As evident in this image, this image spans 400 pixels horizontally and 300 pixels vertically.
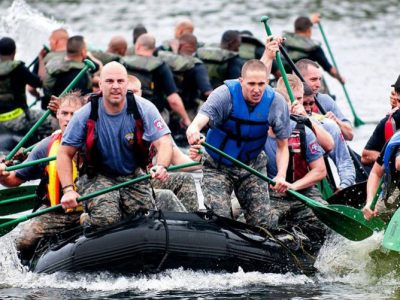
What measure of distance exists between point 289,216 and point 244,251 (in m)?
1.22

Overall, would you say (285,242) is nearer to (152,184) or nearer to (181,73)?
(152,184)

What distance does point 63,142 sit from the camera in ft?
35.5

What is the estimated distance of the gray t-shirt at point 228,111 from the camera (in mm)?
11203

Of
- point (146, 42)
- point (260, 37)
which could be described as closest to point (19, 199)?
point (146, 42)

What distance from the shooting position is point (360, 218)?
11.6 metres

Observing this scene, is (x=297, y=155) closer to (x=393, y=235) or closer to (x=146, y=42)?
(x=393, y=235)

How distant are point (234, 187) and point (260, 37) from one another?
794 inches

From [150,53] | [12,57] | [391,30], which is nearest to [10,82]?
[12,57]

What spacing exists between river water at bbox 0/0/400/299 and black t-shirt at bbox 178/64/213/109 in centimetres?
254

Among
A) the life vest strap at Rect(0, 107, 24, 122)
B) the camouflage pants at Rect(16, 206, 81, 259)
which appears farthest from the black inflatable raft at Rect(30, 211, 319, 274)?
Result: the life vest strap at Rect(0, 107, 24, 122)

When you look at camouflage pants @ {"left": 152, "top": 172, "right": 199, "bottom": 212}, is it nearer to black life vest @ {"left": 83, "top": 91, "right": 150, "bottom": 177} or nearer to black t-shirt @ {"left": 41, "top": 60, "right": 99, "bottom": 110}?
black life vest @ {"left": 83, "top": 91, "right": 150, "bottom": 177}

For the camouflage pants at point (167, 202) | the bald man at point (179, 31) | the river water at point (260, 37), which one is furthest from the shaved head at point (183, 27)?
the camouflage pants at point (167, 202)

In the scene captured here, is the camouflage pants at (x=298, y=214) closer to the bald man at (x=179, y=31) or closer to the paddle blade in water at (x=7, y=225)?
the paddle blade in water at (x=7, y=225)

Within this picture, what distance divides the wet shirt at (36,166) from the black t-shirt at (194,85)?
317 inches
